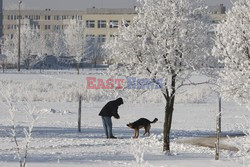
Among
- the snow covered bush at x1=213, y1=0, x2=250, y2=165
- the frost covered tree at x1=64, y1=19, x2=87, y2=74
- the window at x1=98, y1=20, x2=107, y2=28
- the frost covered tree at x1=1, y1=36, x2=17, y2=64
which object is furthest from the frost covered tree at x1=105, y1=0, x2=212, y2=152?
the window at x1=98, y1=20, x2=107, y2=28

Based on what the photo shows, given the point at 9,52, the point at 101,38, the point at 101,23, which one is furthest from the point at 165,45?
the point at 101,23

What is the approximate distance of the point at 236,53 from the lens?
14.5 m

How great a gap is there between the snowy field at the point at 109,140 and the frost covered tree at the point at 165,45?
1539mm

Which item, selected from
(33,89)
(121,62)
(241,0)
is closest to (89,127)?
(121,62)

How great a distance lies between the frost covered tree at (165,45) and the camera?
1630cm

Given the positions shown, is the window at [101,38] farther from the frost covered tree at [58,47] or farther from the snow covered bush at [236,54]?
the snow covered bush at [236,54]

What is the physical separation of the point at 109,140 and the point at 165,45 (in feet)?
13.0

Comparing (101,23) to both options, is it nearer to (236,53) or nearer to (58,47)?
(58,47)

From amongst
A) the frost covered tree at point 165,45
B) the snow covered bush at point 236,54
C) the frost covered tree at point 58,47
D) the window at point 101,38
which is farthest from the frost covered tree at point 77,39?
the snow covered bush at point 236,54

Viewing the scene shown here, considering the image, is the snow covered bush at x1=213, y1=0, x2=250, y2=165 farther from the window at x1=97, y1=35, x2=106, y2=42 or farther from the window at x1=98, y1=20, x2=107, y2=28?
the window at x1=98, y1=20, x2=107, y2=28

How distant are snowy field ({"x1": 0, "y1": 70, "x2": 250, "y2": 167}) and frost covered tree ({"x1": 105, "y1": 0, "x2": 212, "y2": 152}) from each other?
A: 5.05 feet

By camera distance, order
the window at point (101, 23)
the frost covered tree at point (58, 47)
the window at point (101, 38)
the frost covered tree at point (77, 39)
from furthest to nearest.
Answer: the window at point (101, 23) → the window at point (101, 38) → the frost covered tree at point (58, 47) → the frost covered tree at point (77, 39)

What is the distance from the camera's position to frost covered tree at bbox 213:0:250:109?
14367 mm

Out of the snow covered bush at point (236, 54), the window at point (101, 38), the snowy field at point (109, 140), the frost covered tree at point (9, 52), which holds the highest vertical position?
the window at point (101, 38)
